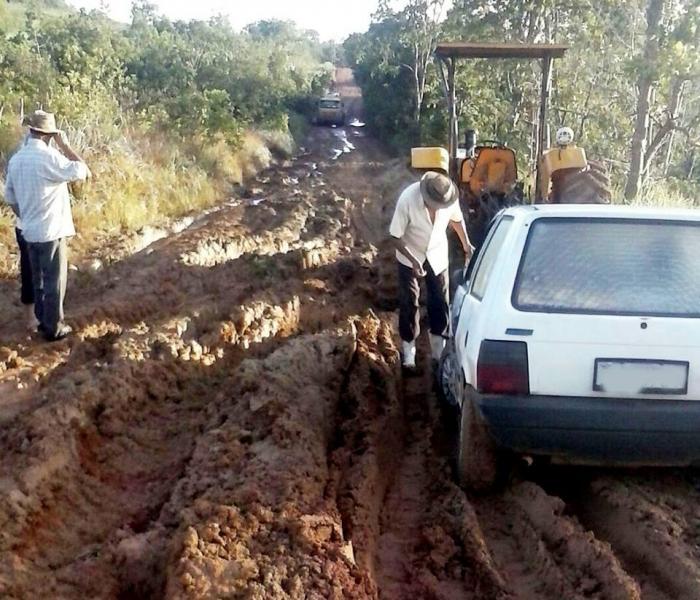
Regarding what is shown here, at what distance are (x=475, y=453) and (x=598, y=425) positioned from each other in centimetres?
70

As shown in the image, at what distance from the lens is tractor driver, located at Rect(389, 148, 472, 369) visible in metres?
6.56

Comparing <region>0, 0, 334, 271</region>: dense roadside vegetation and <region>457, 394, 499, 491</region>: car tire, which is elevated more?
<region>0, 0, 334, 271</region>: dense roadside vegetation

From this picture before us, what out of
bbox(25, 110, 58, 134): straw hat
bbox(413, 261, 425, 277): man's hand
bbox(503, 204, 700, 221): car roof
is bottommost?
Result: bbox(413, 261, 425, 277): man's hand

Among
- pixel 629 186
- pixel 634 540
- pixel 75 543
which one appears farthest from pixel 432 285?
pixel 629 186

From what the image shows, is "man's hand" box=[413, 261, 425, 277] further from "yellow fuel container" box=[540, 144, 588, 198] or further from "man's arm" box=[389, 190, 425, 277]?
"yellow fuel container" box=[540, 144, 588, 198]

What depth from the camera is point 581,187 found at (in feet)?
28.4

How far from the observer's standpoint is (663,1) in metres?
13.5

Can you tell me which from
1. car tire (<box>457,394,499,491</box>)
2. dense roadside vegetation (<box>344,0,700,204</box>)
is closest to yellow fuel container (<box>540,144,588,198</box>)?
dense roadside vegetation (<box>344,0,700,204</box>)

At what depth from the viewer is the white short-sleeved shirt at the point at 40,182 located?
6.92 m

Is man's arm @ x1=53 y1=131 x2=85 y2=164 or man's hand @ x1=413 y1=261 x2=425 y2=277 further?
man's arm @ x1=53 y1=131 x2=85 y2=164

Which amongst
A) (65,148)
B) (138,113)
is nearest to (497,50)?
(65,148)

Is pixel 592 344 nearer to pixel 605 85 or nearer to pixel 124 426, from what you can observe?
pixel 124 426

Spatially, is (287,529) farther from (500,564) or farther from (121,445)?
(121,445)

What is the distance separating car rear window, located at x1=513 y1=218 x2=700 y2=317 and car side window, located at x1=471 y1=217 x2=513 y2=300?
36 centimetres
